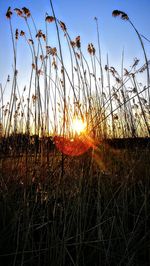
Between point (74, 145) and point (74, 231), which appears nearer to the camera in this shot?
point (74, 231)

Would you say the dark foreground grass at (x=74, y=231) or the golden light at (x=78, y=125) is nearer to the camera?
the dark foreground grass at (x=74, y=231)

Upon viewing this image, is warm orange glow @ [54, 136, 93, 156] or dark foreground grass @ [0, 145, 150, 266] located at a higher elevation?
warm orange glow @ [54, 136, 93, 156]

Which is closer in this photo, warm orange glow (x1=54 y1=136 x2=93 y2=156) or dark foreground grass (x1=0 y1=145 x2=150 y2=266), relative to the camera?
dark foreground grass (x1=0 y1=145 x2=150 y2=266)

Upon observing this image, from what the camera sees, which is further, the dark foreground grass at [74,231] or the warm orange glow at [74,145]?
the warm orange glow at [74,145]

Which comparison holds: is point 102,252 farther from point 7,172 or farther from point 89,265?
point 7,172

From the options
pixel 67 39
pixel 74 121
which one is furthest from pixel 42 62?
pixel 74 121

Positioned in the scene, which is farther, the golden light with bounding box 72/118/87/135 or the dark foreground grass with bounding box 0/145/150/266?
the golden light with bounding box 72/118/87/135

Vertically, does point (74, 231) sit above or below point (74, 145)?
below

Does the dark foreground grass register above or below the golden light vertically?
below

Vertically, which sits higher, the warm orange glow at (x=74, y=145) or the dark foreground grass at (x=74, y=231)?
the warm orange glow at (x=74, y=145)

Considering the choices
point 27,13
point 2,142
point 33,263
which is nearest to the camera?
point 33,263

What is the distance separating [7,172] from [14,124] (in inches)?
19.6

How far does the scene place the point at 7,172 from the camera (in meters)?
1.89

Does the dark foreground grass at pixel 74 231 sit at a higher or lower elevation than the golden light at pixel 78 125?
lower
